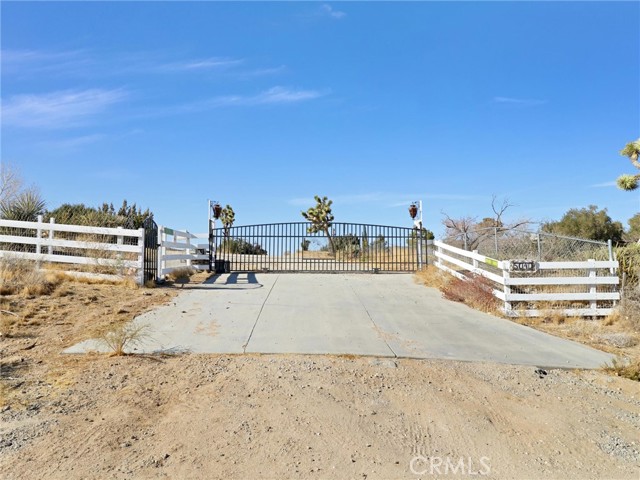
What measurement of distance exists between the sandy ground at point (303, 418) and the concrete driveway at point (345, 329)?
17.3 inches

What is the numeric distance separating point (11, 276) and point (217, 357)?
19.1 feet

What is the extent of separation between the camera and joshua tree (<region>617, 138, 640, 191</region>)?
43.5 feet

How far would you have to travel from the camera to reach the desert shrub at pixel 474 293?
362 inches

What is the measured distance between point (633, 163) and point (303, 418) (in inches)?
582

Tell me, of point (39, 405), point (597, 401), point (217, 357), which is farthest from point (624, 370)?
point (39, 405)

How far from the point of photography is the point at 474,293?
9.70m

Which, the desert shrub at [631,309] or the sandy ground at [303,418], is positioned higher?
the desert shrub at [631,309]

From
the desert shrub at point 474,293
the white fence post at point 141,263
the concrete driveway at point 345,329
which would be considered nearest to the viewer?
the concrete driveway at point 345,329

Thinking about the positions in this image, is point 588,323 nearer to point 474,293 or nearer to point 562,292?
point 562,292

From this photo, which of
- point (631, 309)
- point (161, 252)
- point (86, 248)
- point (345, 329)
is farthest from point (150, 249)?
point (631, 309)

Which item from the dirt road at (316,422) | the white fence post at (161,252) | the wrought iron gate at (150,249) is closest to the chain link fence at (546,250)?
the dirt road at (316,422)

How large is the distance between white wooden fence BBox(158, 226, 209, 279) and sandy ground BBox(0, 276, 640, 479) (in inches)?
247

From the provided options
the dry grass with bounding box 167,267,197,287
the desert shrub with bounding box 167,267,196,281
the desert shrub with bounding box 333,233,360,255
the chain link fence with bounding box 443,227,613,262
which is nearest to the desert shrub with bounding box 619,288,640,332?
the chain link fence with bounding box 443,227,613,262

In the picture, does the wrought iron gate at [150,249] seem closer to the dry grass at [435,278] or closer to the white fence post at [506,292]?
the dry grass at [435,278]
